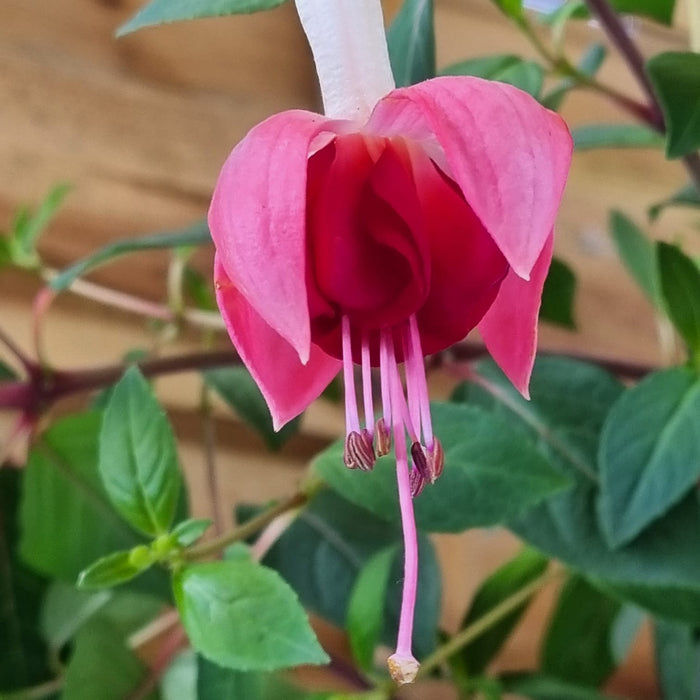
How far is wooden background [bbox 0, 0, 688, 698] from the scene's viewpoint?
79 cm

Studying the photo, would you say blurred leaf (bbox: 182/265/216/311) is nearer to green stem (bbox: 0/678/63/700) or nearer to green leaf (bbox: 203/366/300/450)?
green leaf (bbox: 203/366/300/450)

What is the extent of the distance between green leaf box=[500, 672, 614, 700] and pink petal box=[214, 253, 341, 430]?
275mm

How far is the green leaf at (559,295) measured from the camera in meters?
0.54

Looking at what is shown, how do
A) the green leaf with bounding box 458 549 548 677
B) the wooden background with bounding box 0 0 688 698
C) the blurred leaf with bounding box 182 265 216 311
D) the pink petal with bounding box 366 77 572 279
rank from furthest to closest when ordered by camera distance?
the wooden background with bounding box 0 0 688 698
the blurred leaf with bounding box 182 265 216 311
the green leaf with bounding box 458 549 548 677
the pink petal with bounding box 366 77 572 279

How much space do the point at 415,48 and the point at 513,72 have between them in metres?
0.06

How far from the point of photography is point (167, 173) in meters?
0.88

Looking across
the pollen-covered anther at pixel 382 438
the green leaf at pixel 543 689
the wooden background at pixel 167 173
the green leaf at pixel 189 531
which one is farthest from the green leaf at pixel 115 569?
the wooden background at pixel 167 173

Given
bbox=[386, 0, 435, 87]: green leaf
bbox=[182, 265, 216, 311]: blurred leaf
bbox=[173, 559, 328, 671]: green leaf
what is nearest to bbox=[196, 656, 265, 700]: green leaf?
bbox=[173, 559, 328, 671]: green leaf

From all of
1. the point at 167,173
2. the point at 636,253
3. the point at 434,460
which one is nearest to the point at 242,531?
the point at 434,460

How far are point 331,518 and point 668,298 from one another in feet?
0.71

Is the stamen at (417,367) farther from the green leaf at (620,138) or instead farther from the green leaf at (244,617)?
the green leaf at (620,138)

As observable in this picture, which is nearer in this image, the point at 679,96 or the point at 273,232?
the point at 273,232

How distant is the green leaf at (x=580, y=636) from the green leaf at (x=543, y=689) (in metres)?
0.07

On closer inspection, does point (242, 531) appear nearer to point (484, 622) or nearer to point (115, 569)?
point (115, 569)
